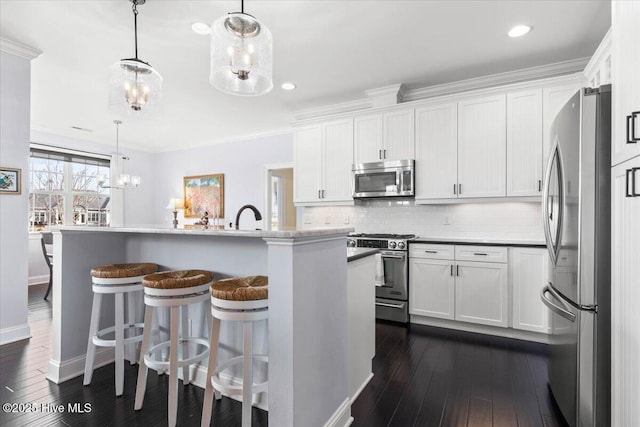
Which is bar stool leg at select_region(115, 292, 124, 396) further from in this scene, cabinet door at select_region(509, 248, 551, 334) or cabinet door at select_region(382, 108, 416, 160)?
cabinet door at select_region(509, 248, 551, 334)

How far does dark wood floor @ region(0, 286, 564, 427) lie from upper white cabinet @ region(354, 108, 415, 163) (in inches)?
87.2

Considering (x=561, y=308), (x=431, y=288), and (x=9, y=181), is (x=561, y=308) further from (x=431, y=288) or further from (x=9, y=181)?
(x=9, y=181)

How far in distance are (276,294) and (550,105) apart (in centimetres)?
332

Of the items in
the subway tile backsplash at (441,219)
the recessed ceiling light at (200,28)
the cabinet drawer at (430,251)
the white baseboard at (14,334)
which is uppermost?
the recessed ceiling light at (200,28)

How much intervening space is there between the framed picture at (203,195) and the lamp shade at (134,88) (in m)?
4.01

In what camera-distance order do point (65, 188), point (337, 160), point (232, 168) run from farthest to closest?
point (232, 168)
point (65, 188)
point (337, 160)

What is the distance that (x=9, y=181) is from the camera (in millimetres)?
3020

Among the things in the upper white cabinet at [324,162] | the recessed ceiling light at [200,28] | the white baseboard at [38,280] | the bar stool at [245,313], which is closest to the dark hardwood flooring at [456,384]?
the bar stool at [245,313]

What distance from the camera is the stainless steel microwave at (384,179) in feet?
12.6

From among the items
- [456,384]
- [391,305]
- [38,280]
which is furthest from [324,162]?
[38,280]

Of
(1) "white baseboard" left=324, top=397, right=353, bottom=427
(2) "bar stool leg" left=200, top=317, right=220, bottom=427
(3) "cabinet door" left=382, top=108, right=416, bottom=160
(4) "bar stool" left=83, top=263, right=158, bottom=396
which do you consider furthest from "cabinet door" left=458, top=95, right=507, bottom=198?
(4) "bar stool" left=83, top=263, right=158, bottom=396

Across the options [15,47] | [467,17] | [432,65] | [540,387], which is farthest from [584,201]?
[15,47]

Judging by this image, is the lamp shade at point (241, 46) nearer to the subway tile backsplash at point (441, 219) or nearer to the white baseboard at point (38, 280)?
the subway tile backsplash at point (441, 219)

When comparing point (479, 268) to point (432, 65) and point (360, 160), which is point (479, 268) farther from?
point (432, 65)
